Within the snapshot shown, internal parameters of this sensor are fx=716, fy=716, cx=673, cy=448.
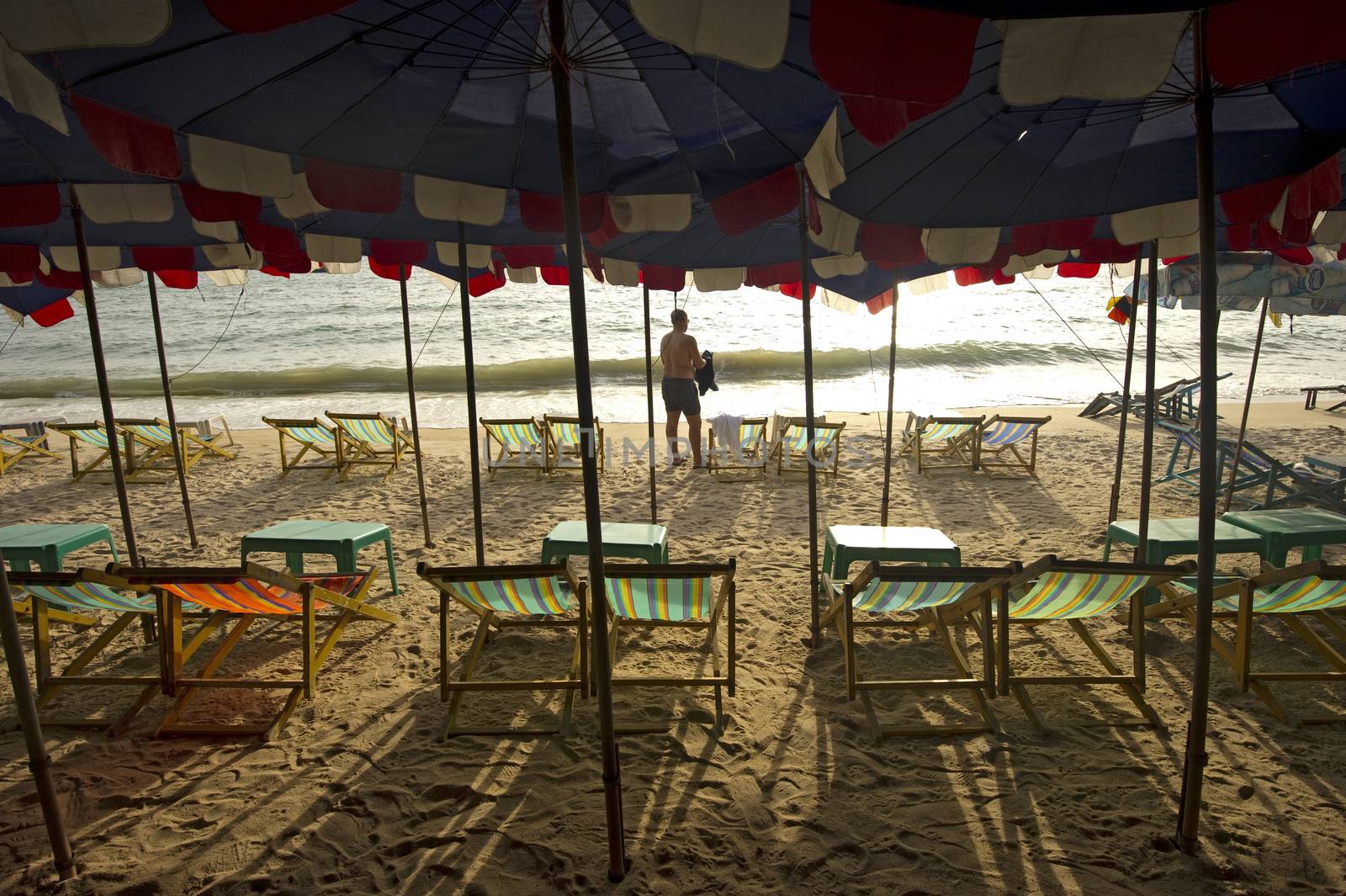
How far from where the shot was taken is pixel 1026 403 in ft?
55.1

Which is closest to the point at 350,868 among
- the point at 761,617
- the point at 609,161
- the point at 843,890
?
the point at 843,890

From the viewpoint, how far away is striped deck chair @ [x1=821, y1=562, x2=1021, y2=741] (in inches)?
114

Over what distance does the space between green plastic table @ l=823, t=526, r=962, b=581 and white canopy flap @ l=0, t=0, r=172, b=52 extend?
11.6ft

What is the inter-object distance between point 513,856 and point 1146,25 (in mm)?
2769

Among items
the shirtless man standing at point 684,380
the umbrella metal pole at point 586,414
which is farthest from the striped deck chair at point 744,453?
the umbrella metal pole at point 586,414

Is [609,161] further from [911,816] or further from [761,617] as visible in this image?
[911,816]

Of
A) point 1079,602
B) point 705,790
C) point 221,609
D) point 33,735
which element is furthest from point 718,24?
point 221,609

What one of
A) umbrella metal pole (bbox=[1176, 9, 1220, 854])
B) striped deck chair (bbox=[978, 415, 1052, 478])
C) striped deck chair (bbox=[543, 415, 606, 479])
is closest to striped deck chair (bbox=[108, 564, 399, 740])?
umbrella metal pole (bbox=[1176, 9, 1220, 854])

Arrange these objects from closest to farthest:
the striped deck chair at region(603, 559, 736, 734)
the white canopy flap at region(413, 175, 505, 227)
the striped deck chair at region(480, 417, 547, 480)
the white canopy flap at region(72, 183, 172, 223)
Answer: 1. the striped deck chair at region(603, 559, 736, 734)
2. the white canopy flap at region(413, 175, 505, 227)
3. the white canopy flap at region(72, 183, 172, 223)
4. the striped deck chair at region(480, 417, 547, 480)

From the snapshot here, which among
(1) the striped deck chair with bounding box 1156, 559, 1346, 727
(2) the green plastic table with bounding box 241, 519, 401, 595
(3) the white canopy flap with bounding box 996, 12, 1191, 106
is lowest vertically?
(1) the striped deck chair with bounding box 1156, 559, 1346, 727

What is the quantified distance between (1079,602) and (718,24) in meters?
2.74

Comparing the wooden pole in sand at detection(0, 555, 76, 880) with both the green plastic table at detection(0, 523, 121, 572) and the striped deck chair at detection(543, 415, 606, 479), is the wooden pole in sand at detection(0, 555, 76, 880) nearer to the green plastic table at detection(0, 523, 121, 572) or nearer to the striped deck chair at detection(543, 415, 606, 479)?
the green plastic table at detection(0, 523, 121, 572)

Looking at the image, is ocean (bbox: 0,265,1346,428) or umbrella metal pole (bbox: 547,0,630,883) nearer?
umbrella metal pole (bbox: 547,0,630,883)

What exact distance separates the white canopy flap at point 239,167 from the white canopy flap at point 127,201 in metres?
0.97
